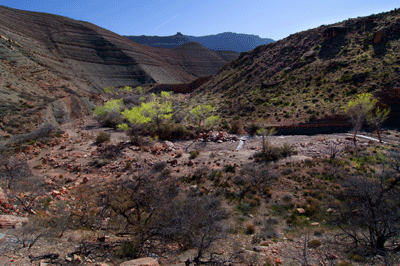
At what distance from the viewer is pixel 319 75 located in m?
28.5

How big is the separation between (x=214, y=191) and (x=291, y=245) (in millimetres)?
5465

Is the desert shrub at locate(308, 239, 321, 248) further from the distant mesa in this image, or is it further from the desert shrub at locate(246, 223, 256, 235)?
the distant mesa

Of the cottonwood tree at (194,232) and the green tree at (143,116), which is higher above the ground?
the green tree at (143,116)

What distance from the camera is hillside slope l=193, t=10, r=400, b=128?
23.3m

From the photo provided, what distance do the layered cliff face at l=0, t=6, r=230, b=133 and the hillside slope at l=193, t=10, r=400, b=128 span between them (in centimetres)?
2549

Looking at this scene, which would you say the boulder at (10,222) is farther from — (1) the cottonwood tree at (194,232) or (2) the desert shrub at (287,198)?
(2) the desert shrub at (287,198)

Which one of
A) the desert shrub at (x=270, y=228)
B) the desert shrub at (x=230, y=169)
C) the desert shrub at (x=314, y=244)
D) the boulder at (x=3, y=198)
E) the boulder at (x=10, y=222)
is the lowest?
the desert shrub at (x=270, y=228)

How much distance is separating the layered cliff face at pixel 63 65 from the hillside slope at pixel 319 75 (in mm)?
25494

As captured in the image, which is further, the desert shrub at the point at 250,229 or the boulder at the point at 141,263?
the desert shrub at the point at 250,229

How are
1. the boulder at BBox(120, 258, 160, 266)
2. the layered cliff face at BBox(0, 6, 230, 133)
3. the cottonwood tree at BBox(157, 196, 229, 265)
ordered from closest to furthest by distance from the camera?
the boulder at BBox(120, 258, 160, 266)
the cottonwood tree at BBox(157, 196, 229, 265)
the layered cliff face at BBox(0, 6, 230, 133)

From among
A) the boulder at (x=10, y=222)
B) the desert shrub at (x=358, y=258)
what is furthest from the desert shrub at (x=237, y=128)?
the boulder at (x=10, y=222)

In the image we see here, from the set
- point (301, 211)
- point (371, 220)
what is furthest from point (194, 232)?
point (301, 211)

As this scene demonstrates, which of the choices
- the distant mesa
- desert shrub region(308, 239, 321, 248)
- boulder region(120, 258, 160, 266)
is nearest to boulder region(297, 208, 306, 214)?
desert shrub region(308, 239, 321, 248)

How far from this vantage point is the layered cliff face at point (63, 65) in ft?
86.3
